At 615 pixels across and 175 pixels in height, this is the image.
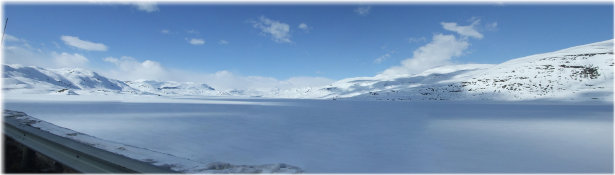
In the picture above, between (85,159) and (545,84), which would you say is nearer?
(85,159)

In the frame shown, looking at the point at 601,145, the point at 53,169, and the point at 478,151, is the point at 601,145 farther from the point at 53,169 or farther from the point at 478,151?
the point at 53,169

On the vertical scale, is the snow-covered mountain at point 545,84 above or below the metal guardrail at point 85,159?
above

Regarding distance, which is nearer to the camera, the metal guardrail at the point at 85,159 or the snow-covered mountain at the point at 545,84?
the metal guardrail at the point at 85,159

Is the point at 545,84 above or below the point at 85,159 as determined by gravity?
above

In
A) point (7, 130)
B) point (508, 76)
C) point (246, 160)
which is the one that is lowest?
point (246, 160)

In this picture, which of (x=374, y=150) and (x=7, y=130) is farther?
(x=374, y=150)

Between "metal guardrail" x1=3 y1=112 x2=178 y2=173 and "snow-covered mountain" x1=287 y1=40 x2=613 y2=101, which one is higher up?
"snow-covered mountain" x1=287 y1=40 x2=613 y2=101

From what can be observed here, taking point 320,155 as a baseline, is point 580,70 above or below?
above

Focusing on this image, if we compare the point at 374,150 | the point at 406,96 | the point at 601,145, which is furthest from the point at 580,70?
the point at 374,150

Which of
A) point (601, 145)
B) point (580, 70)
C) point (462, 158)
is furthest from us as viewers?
point (580, 70)

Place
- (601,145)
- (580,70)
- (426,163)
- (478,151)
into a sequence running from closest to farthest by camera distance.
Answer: (426,163)
(478,151)
(601,145)
(580,70)

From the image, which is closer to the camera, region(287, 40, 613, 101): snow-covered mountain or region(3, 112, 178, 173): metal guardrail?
region(3, 112, 178, 173): metal guardrail
